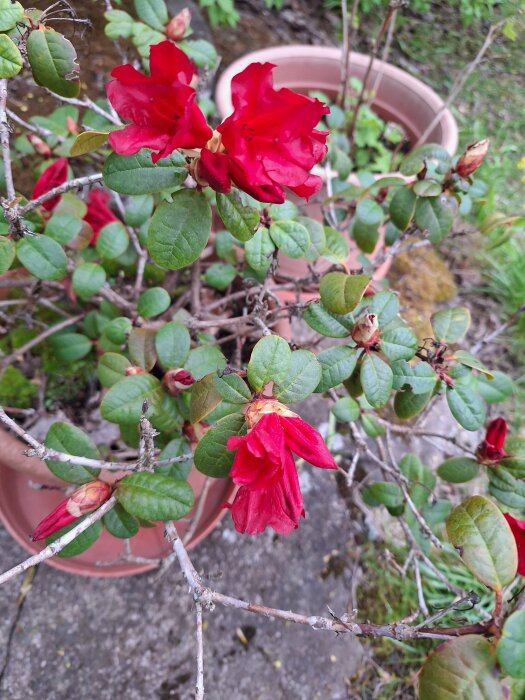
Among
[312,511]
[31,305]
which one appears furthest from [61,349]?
[312,511]

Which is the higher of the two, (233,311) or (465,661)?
(465,661)

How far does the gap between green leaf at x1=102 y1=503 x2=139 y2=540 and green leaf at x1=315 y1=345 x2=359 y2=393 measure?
362mm

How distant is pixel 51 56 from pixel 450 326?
2.62ft

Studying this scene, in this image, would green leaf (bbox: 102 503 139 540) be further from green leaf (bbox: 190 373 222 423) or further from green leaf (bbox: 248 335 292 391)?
green leaf (bbox: 248 335 292 391)

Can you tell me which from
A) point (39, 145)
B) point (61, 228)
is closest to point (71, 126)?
point (39, 145)

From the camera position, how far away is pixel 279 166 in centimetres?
67

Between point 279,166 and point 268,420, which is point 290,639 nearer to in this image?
point 268,420

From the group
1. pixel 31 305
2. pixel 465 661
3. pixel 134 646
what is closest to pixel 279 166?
pixel 465 661

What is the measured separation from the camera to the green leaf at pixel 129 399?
86 centimetres

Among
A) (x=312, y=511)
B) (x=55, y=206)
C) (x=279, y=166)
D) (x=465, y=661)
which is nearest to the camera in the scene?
(x=279, y=166)

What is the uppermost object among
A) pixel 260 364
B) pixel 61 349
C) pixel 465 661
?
pixel 260 364

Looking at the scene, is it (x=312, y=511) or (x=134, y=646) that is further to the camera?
(x=312, y=511)

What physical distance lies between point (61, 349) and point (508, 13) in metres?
1.64

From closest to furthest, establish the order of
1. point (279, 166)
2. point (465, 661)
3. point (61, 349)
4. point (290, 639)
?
point (279, 166) < point (465, 661) < point (61, 349) < point (290, 639)
